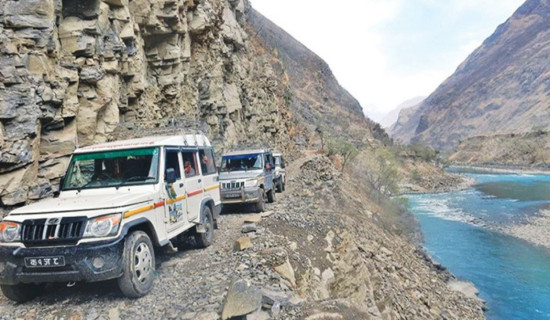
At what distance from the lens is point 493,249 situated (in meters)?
27.9

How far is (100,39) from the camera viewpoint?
39.8ft

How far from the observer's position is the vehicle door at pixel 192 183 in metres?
7.80

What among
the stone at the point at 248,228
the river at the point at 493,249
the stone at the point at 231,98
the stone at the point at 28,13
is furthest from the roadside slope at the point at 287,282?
the stone at the point at 231,98

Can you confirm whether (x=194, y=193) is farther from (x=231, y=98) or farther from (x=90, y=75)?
(x=231, y=98)

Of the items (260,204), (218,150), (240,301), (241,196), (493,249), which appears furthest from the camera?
(493,249)

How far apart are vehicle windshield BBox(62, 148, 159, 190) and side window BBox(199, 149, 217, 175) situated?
2.22 metres

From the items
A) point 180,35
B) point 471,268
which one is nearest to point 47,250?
point 180,35

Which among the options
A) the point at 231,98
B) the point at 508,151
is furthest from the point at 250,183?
the point at 508,151

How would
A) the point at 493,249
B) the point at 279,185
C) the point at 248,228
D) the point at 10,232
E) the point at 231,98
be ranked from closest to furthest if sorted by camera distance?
1. the point at 10,232
2. the point at 248,228
3. the point at 279,185
4. the point at 231,98
5. the point at 493,249

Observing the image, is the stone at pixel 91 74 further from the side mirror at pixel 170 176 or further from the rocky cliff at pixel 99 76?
the side mirror at pixel 170 176

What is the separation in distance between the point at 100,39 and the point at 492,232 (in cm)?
3366

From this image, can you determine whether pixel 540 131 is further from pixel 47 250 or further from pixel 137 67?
pixel 47 250

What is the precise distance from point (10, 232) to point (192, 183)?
3.48 m

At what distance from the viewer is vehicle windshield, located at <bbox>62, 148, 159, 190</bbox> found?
6590 mm
